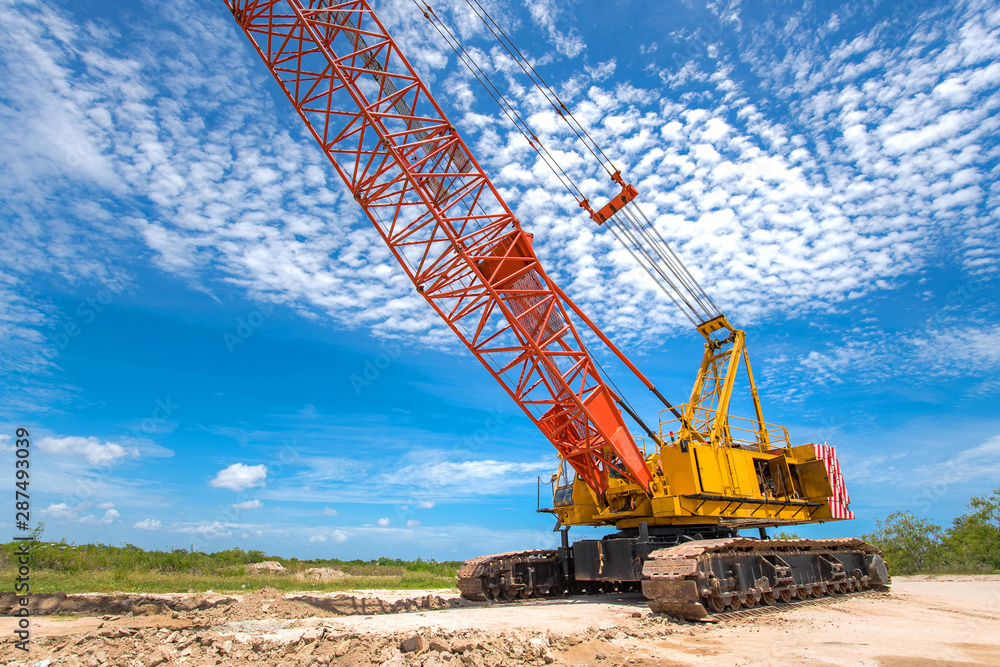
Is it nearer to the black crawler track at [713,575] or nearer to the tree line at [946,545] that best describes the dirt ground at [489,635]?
the black crawler track at [713,575]

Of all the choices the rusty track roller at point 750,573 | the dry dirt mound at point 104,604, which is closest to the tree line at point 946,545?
the rusty track roller at point 750,573

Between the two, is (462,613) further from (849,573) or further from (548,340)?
(849,573)

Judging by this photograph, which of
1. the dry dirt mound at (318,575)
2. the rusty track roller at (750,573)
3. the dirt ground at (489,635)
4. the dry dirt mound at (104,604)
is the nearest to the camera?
the dirt ground at (489,635)

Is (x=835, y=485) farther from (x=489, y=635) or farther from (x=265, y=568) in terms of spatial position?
(x=265, y=568)

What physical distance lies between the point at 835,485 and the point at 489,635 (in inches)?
449

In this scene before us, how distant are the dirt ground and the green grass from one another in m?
4.93

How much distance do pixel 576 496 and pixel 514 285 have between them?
18.4 feet

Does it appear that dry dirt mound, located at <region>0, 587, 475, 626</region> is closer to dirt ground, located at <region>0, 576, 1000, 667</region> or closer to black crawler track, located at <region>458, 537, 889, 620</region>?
dirt ground, located at <region>0, 576, 1000, 667</region>

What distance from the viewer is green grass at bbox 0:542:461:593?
51.0ft

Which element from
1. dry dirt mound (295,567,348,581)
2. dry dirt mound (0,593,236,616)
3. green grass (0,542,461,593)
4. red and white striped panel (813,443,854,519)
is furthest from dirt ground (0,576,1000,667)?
dry dirt mound (295,567,348,581)

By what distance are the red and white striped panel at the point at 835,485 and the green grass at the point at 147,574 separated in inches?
492

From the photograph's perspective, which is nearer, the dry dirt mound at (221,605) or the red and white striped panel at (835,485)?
the dry dirt mound at (221,605)

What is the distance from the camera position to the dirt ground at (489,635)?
625 centimetres

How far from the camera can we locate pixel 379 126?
464 inches
